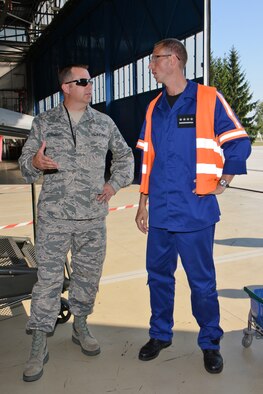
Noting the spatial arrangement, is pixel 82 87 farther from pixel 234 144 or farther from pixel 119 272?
pixel 119 272

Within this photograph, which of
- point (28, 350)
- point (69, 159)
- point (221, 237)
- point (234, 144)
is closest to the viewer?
point (234, 144)

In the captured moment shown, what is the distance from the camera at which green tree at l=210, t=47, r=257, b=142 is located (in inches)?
2203

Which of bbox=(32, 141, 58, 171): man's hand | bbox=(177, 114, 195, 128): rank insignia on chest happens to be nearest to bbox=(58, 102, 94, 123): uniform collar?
bbox=(32, 141, 58, 171): man's hand

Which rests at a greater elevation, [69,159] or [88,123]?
[88,123]

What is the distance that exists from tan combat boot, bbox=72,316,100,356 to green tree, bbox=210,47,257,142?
55.0m

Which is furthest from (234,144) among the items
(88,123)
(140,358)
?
(140,358)

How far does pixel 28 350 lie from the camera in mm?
3006

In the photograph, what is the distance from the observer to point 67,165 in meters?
2.77

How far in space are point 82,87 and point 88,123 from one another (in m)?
0.25

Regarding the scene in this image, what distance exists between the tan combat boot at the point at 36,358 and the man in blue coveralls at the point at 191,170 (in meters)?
0.69

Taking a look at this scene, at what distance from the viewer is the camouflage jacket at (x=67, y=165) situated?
9.06ft

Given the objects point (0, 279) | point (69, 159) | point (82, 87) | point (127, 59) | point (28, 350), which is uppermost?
point (127, 59)

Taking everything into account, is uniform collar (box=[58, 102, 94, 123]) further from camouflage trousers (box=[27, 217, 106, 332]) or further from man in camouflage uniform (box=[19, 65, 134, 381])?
camouflage trousers (box=[27, 217, 106, 332])

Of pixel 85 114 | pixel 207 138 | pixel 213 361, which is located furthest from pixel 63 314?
pixel 207 138
